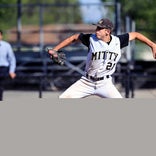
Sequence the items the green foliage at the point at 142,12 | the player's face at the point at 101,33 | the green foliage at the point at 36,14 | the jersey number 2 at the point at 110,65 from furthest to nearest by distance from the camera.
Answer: the green foliage at the point at 36,14 < the green foliage at the point at 142,12 < the jersey number 2 at the point at 110,65 < the player's face at the point at 101,33

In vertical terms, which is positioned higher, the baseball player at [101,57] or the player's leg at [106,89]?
the baseball player at [101,57]

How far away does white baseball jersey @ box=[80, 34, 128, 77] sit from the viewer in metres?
9.55

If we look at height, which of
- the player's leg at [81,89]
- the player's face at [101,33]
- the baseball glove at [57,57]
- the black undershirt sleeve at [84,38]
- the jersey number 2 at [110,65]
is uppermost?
the player's face at [101,33]

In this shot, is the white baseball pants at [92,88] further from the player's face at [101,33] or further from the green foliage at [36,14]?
the green foliage at [36,14]

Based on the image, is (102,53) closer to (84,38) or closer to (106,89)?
(84,38)

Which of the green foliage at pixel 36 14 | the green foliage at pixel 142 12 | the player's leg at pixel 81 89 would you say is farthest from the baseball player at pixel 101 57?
the green foliage at pixel 36 14

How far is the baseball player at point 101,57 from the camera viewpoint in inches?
375

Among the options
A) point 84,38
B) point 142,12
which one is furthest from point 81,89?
point 142,12

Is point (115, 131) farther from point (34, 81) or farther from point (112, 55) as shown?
point (34, 81)

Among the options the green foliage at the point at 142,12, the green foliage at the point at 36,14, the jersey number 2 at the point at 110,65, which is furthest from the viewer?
the green foliage at the point at 36,14

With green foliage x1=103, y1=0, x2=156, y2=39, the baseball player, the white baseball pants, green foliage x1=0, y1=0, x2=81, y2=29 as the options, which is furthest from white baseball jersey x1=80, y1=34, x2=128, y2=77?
green foliage x1=0, y1=0, x2=81, y2=29

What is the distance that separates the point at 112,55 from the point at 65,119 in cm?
297

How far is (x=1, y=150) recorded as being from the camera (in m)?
6.56

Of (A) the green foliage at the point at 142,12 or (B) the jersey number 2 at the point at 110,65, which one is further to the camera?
(A) the green foliage at the point at 142,12
